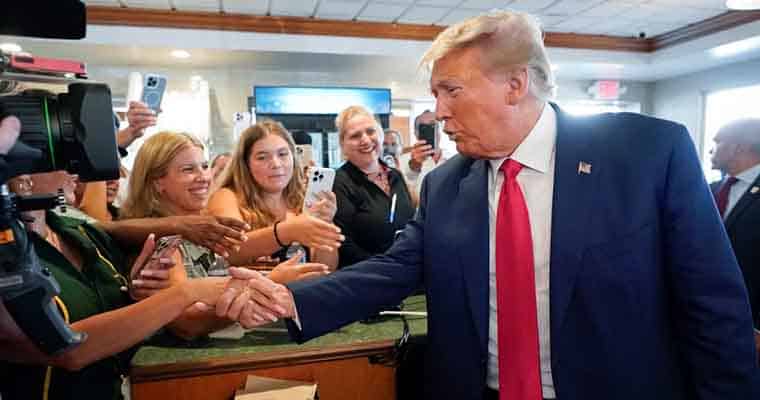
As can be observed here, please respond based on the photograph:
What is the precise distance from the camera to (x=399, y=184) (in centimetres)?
244

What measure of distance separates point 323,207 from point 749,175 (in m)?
2.43

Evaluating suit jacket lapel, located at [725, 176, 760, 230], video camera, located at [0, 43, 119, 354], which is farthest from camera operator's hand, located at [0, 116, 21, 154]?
suit jacket lapel, located at [725, 176, 760, 230]

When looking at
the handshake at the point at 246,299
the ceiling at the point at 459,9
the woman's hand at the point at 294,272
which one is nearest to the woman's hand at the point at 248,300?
the handshake at the point at 246,299

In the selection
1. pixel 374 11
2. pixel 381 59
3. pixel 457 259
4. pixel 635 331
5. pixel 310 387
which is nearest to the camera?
pixel 635 331

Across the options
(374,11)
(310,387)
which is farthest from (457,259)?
(374,11)

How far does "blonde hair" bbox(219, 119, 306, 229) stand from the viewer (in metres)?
1.93

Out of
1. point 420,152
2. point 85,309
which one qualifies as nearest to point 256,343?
point 85,309

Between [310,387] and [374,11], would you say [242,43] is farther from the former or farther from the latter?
[310,387]

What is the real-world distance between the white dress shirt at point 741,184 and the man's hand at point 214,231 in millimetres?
2572

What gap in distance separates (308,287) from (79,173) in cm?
65

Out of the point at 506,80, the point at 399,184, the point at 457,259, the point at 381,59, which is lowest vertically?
the point at 457,259

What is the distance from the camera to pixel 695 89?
6777mm

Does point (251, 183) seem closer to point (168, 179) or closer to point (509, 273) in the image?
point (168, 179)

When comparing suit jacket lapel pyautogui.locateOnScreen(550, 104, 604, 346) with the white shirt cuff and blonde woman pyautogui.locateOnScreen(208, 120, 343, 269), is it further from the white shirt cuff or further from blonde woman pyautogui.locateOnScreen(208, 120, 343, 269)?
blonde woman pyautogui.locateOnScreen(208, 120, 343, 269)
